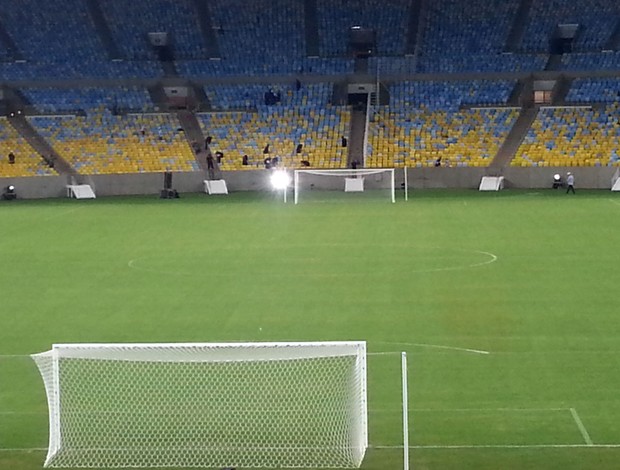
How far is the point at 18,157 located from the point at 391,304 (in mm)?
34581

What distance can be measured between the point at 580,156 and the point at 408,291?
28.9 metres

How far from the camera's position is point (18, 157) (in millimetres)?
50656

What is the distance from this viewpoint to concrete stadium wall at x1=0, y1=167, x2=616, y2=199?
46812mm

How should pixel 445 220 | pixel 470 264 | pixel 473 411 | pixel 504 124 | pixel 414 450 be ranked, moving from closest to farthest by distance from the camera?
pixel 414 450 < pixel 473 411 < pixel 470 264 < pixel 445 220 < pixel 504 124

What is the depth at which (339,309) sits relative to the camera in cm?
1994

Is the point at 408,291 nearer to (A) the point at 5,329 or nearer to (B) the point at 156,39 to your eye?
(A) the point at 5,329

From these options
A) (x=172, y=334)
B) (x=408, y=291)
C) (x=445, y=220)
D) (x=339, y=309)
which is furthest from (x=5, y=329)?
(x=445, y=220)

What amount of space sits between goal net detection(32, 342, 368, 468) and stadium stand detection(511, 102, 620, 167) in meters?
35.7

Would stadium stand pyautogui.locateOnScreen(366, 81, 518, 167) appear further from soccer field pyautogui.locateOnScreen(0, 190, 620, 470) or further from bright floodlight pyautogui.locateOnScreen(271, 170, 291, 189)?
soccer field pyautogui.locateOnScreen(0, 190, 620, 470)

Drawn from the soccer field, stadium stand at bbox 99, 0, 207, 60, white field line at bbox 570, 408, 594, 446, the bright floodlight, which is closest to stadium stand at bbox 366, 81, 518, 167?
the bright floodlight

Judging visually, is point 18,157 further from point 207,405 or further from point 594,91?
point 207,405

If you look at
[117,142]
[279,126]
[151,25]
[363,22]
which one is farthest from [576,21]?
[117,142]

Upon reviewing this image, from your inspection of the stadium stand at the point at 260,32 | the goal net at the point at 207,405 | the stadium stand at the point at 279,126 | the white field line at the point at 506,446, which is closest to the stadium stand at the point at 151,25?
the stadium stand at the point at 260,32

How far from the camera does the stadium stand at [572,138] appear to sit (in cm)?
4794
